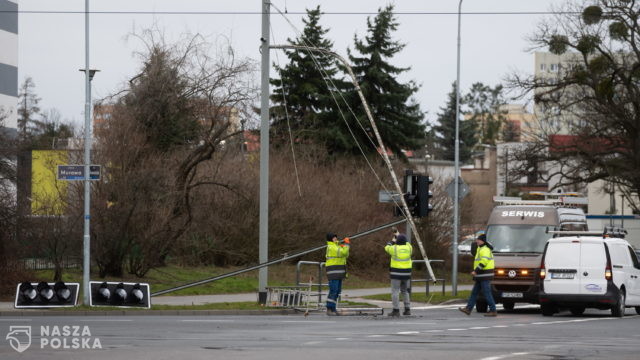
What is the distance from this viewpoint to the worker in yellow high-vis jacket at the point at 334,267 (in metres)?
23.5

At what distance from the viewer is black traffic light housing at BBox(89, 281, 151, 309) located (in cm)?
2358

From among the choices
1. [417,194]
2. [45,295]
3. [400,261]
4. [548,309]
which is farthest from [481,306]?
[45,295]

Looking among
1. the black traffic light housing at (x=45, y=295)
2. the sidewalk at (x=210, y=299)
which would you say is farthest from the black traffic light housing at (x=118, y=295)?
the sidewalk at (x=210, y=299)

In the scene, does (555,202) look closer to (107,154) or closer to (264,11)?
(264,11)

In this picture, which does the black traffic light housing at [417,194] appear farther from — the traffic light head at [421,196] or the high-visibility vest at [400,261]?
the high-visibility vest at [400,261]

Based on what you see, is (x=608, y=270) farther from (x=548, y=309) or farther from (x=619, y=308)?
(x=548, y=309)

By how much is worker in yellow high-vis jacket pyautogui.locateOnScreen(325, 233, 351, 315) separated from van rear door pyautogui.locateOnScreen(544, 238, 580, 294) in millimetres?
4725

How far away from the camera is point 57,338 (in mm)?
15625

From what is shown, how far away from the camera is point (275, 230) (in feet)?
132

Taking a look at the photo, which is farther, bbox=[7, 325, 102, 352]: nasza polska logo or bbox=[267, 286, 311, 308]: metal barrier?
bbox=[267, 286, 311, 308]: metal barrier

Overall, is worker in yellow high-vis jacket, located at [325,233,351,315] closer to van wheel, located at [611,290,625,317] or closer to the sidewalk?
the sidewalk

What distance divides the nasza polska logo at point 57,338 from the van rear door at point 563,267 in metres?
11.2

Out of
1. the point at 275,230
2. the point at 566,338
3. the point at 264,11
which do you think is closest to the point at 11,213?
the point at 264,11

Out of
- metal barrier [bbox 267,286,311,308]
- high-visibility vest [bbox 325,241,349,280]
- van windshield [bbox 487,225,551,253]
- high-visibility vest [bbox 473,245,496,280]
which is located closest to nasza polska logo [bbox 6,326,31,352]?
high-visibility vest [bbox 325,241,349,280]
